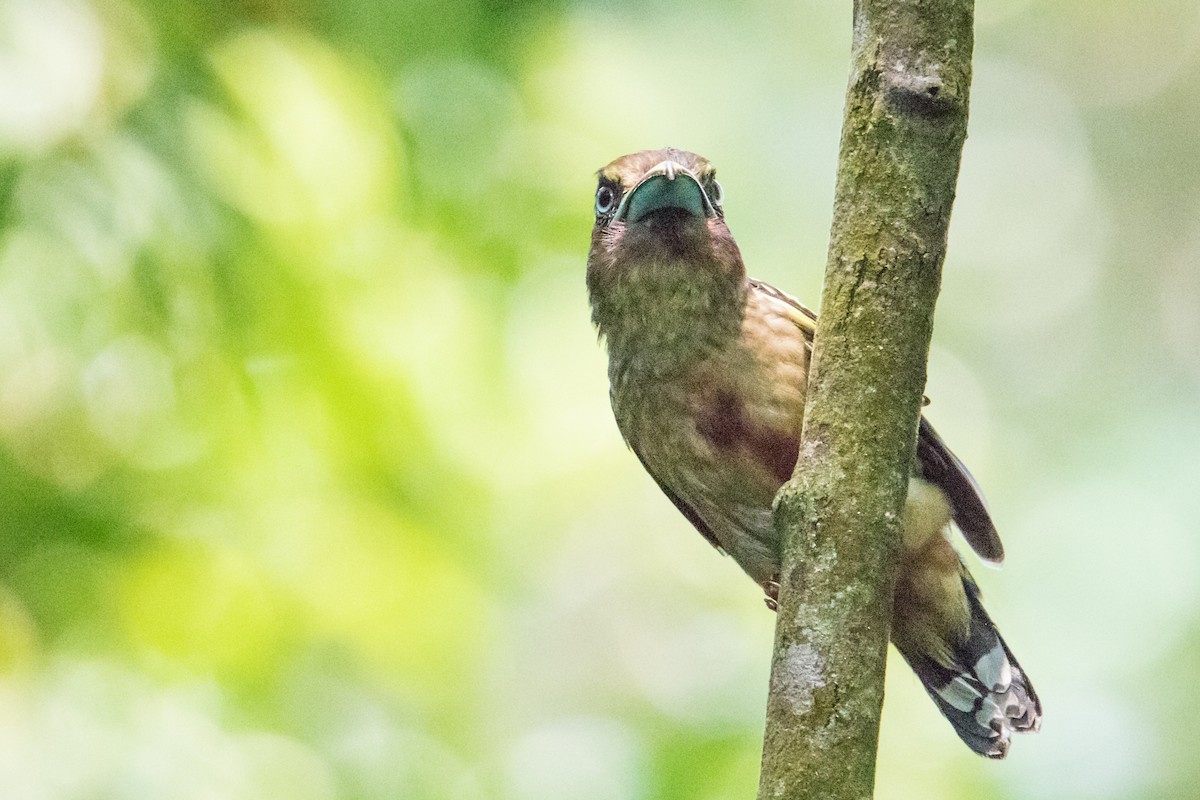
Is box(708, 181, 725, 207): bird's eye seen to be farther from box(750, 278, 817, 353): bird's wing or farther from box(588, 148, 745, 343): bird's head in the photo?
box(750, 278, 817, 353): bird's wing

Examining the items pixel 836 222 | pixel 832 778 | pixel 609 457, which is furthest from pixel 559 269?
pixel 832 778

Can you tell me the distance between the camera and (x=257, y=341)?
4621 millimetres

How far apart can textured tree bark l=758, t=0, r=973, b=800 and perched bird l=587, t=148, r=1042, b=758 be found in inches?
46.5

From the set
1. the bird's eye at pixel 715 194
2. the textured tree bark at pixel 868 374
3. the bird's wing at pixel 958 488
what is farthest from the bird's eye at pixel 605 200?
the textured tree bark at pixel 868 374

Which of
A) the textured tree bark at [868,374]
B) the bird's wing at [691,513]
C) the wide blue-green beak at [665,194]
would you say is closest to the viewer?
the textured tree bark at [868,374]

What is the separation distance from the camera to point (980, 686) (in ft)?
14.8

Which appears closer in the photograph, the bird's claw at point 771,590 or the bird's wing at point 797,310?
the bird's wing at point 797,310

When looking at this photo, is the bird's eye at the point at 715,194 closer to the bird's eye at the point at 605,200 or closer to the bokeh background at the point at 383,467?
the bird's eye at the point at 605,200

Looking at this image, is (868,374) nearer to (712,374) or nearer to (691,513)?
(712,374)

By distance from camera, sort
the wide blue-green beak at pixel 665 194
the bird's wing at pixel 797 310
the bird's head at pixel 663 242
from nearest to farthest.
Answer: the wide blue-green beak at pixel 665 194, the bird's head at pixel 663 242, the bird's wing at pixel 797 310

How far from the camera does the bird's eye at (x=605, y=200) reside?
13.2ft

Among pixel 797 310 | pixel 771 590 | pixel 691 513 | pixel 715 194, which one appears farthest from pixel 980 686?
pixel 715 194

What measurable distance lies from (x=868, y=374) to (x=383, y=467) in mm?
2883

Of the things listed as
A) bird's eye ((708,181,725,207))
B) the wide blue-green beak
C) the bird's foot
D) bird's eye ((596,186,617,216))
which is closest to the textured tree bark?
the wide blue-green beak
